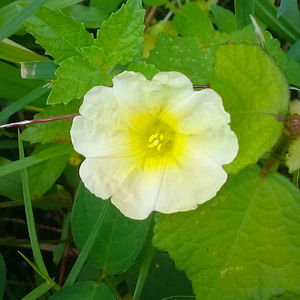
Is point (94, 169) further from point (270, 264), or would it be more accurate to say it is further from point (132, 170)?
point (270, 264)

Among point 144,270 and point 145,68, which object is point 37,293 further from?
point 145,68

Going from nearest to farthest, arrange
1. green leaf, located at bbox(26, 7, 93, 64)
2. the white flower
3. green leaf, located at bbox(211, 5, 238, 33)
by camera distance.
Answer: the white flower < green leaf, located at bbox(26, 7, 93, 64) < green leaf, located at bbox(211, 5, 238, 33)

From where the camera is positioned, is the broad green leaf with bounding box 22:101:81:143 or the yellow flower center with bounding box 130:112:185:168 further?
the broad green leaf with bounding box 22:101:81:143

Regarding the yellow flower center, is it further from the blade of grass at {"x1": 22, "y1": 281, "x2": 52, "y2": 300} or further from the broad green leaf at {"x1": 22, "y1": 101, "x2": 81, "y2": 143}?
the blade of grass at {"x1": 22, "y1": 281, "x2": 52, "y2": 300}

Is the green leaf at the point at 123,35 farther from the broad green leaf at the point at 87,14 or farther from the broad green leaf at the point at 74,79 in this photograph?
the broad green leaf at the point at 87,14

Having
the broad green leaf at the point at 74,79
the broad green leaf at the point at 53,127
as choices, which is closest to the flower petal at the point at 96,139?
the broad green leaf at the point at 74,79

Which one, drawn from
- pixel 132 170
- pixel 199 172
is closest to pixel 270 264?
pixel 199 172

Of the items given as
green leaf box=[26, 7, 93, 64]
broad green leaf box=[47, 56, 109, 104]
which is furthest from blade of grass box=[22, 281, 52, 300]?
green leaf box=[26, 7, 93, 64]
